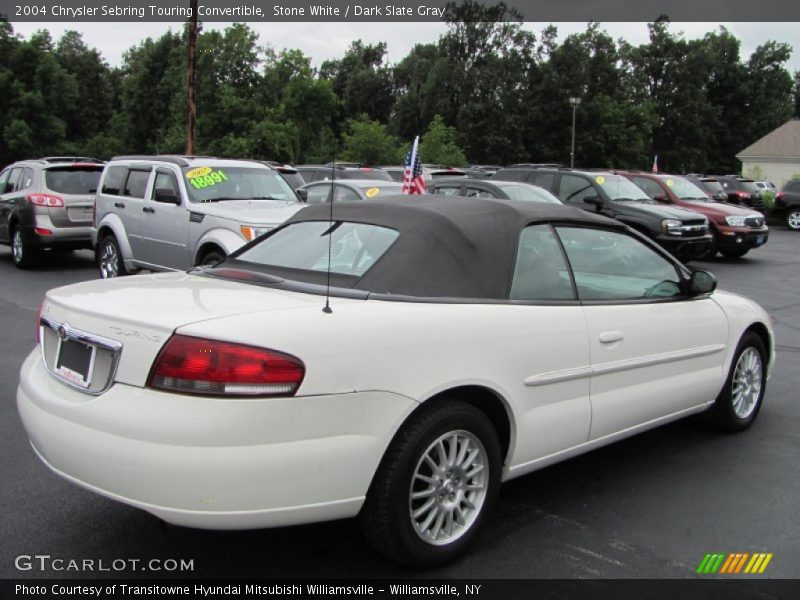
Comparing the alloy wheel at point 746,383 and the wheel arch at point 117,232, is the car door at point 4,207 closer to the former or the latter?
the wheel arch at point 117,232

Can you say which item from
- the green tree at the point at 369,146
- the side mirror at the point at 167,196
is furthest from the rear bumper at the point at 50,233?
the green tree at the point at 369,146

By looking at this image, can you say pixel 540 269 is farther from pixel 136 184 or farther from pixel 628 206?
pixel 628 206

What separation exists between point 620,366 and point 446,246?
1145 millimetres

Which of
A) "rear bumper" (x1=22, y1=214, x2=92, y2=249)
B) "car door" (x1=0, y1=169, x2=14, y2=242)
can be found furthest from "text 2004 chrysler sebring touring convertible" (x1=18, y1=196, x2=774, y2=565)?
"car door" (x1=0, y1=169, x2=14, y2=242)

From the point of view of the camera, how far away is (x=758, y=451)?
473cm

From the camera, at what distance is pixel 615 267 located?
4.39 meters

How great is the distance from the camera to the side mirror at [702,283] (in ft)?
14.7

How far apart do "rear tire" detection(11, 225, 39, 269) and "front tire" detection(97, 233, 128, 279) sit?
230 cm

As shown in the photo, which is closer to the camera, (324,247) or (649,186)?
(324,247)

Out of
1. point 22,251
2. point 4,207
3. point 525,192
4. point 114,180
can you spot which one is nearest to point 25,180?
point 4,207

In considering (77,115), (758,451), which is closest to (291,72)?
(77,115)

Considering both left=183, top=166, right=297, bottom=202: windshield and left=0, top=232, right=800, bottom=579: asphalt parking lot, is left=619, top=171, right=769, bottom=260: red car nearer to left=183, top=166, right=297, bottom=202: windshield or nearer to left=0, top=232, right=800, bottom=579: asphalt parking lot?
left=183, top=166, right=297, bottom=202: windshield

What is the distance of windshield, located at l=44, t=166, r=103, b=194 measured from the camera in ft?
42.6

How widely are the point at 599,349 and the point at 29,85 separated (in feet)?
184
